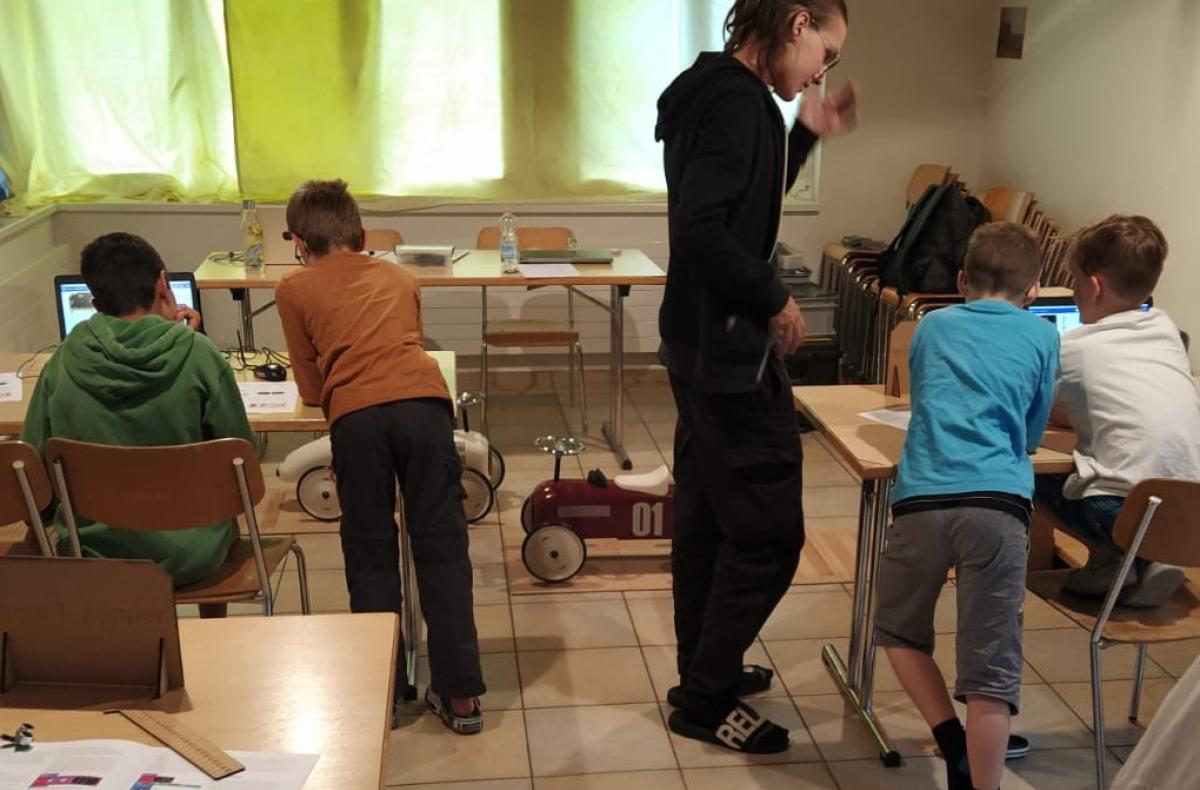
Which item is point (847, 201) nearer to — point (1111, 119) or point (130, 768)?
point (1111, 119)

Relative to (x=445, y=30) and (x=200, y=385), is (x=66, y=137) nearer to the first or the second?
(x=445, y=30)

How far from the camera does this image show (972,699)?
7.02 feet

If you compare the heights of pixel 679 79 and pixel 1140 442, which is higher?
pixel 679 79

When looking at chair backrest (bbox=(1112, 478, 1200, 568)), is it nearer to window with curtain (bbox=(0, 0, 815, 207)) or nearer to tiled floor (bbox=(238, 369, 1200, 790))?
tiled floor (bbox=(238, 369, 1200, 790))

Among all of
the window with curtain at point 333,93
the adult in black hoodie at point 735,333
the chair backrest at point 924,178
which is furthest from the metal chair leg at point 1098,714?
the window with curtain at point 333,93

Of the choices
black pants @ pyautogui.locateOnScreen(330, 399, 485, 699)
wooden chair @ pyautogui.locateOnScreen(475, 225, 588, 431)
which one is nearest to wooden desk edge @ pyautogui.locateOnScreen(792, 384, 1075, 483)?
black pants @ pyautogui.locateOnScreen(330, 399, 485, 699)

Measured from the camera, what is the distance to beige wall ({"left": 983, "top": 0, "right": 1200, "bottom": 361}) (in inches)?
152

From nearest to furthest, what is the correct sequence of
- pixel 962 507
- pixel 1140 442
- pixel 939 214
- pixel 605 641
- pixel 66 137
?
pixel 962 507
pixel 1140 442
pixel 605 641
pixel 939 214
pixel 66 137

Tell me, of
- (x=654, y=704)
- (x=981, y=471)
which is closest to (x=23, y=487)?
(x=654, y=704)

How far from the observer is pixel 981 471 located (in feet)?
6.84

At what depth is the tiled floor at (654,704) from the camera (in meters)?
2.49

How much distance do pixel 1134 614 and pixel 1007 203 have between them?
3091 millimetres

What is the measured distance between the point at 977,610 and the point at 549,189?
3.79 metres

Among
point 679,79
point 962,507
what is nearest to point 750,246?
point 679,79
